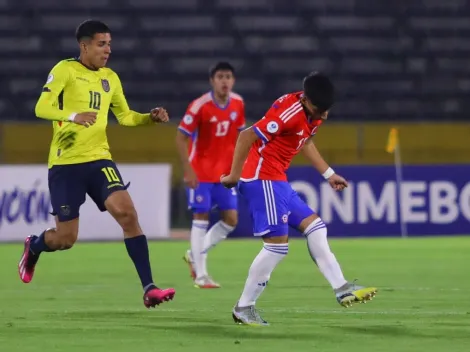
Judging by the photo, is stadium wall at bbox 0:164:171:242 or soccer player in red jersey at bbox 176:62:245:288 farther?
stadium wall at bbox 0:164:171:242

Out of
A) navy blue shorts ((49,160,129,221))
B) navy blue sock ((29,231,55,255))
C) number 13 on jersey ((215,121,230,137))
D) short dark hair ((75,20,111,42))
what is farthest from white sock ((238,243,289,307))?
number 13 on jersey ((215,121,230,137))

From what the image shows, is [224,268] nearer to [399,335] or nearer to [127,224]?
[127,224]

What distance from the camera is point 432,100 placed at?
2384 centimetres

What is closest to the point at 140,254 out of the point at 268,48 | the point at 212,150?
the point at 212,150

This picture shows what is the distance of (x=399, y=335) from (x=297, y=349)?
0.87 metres

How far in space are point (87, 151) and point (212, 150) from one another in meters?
3.32

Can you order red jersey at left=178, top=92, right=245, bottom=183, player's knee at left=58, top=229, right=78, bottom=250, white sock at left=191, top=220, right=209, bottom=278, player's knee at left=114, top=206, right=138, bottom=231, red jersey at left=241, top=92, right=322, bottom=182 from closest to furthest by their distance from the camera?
1. red jersey at left=241, top=92, right=322, bottom=182
2. player's knee at left=114, top=206, right=138, bottom=231
3. player's knee at left=58, top=229, right=78, bottom=250
4. white sock at left=191, top=220, right=209, bottom=278
5. red jersey at left=178, top=92, right=245, bottom=183

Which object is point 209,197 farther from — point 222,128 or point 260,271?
point 260,271

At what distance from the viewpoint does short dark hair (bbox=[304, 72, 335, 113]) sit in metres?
8.07

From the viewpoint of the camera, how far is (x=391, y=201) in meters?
19.1

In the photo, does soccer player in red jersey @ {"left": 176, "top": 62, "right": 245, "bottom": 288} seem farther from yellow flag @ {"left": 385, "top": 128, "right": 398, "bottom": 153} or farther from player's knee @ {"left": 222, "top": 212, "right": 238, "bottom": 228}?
yellow flag @ {"left": 385, "top": 128, "right": 398, "bottom": 153}

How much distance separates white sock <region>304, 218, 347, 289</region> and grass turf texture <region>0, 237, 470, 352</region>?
0.29 metres

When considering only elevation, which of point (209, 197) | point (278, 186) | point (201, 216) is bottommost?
point (201, 216)

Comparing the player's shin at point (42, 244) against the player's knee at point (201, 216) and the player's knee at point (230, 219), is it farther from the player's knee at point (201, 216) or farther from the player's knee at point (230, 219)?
the player's knee at point (230, 219)
